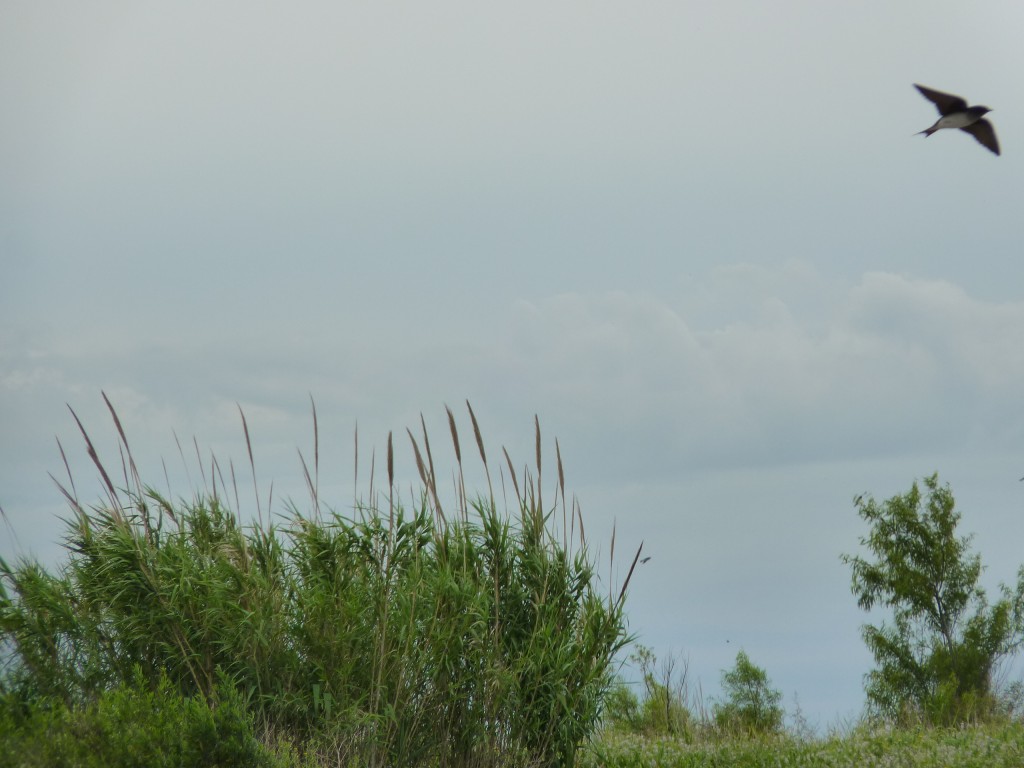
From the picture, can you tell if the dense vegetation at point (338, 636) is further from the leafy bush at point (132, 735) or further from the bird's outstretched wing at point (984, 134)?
the bird's outstretched wing at point (984, 134)

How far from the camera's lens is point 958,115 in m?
7.60

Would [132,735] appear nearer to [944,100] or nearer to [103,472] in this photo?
[103,472]

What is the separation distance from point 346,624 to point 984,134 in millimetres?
6495

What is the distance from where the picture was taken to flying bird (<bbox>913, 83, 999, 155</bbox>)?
7.54 meters

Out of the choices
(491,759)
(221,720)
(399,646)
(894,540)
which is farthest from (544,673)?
(894,540)

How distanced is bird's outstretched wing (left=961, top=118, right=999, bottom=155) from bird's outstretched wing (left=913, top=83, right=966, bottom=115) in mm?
277

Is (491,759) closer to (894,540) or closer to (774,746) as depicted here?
(774,746)

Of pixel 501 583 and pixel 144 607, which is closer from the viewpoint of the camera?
pixel 144 607

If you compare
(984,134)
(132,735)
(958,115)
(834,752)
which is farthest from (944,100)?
(132,735)

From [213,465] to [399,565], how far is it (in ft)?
5.62

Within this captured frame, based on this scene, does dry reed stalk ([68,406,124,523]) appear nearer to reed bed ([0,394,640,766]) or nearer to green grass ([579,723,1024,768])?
reed bed ([0,394,640,766])

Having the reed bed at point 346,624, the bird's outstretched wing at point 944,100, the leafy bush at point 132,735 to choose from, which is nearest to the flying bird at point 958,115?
the bird's outstretched wing at point 944,100

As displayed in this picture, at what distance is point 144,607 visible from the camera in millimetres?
6480

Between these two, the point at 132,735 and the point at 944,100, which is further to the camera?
the point at 944,100
